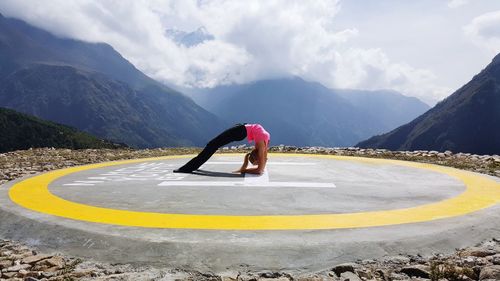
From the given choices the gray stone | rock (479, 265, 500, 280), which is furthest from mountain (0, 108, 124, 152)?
rock (479, 265, 500, 280)

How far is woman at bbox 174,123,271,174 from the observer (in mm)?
12078

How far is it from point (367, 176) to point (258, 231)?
265 inches

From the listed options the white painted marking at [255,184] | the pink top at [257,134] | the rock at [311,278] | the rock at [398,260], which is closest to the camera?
the rock at [311,278]

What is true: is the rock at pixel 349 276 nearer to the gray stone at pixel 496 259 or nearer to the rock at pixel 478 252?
the rock at pixel 478 252

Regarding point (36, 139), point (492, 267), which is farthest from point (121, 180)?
point (36, 139)

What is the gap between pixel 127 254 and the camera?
17.0 ft

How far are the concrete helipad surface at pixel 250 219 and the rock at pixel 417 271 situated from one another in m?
0.38

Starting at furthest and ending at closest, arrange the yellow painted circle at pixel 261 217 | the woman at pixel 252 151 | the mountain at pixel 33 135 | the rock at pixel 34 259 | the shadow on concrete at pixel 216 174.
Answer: the mountain at pixel 33 135
the woman at pixel 252 151
the shadow on concrete at pixel 216 174
the yellow painted circle at pixel 261 217
the rock at pixel 34 259

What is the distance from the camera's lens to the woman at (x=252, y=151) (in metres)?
12.1

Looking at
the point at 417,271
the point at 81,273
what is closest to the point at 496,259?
the point at 417,271

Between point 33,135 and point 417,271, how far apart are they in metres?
168

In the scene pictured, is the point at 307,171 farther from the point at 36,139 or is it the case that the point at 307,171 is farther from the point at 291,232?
the point at 36,139

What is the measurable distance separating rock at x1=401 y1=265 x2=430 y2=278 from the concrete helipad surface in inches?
15.1

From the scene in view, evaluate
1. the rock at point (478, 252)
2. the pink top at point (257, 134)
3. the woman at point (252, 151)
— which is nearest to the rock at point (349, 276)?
the rock at point (478, 252)
